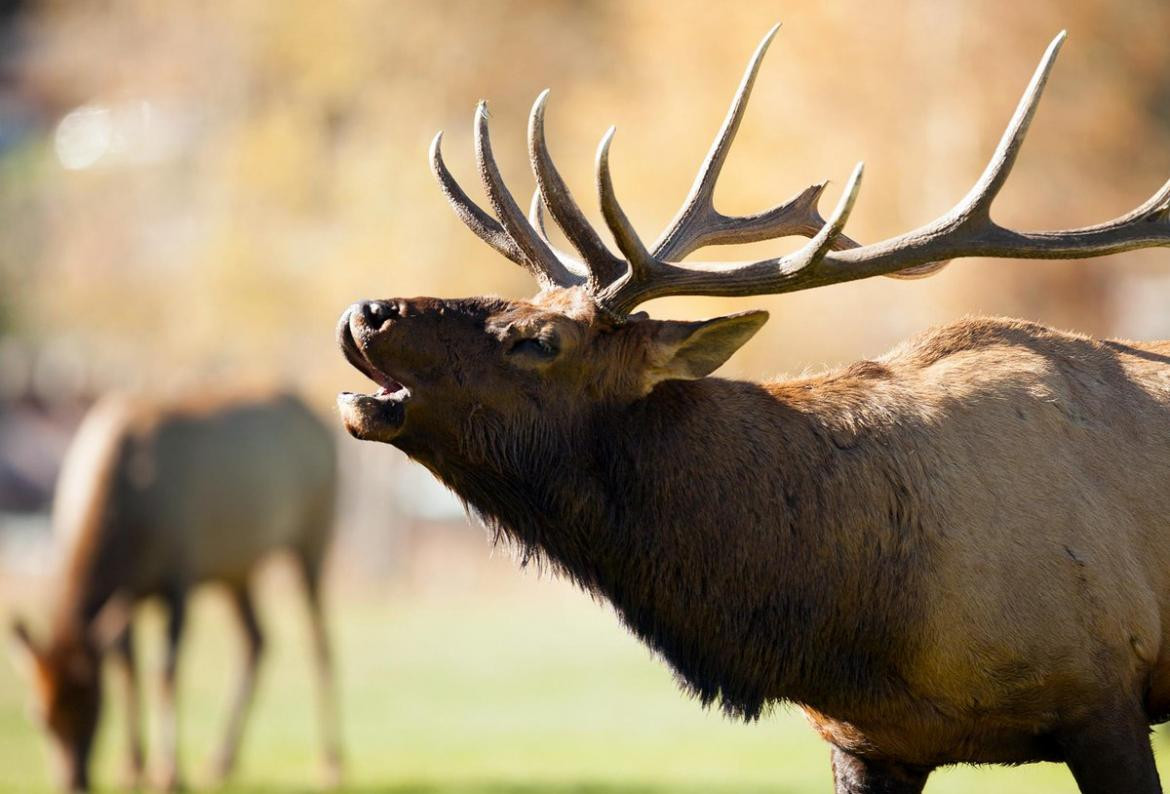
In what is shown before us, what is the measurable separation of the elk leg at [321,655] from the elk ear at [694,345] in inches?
296

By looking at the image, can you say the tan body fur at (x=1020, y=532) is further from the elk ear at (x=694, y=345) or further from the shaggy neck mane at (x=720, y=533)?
the elk ear at (x=694, y=345)

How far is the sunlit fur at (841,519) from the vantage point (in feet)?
13.5

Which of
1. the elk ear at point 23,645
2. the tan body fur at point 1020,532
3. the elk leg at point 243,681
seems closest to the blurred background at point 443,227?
the elk leg at point 243,681

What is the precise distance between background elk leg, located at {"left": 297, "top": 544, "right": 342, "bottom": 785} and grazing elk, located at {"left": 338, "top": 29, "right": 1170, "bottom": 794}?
7.40 meters

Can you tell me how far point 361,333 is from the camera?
410cm

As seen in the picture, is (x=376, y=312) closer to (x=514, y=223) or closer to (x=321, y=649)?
(x=514, y=223)

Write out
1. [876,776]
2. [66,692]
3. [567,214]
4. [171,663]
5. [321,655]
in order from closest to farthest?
[567,214]
[876,776]
[66,692]
[171,663]
[321,655]

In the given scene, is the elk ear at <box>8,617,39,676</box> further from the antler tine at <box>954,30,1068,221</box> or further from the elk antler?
the antler tine at <box>954,30,1068,221</box>

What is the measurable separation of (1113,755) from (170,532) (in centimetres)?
814

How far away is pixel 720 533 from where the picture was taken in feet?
14.0

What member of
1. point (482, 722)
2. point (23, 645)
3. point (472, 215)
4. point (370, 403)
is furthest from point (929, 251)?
point (482, 722)

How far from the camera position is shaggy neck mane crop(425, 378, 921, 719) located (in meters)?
4.22

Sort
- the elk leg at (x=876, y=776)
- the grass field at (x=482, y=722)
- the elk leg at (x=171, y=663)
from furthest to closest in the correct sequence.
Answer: the elk leg at (x=171, y=663) < the grass field at (x=482, y=722) < the elk leg at (x=876, y=776)

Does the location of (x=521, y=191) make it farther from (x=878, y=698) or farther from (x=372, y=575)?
(x=878, y=698)
